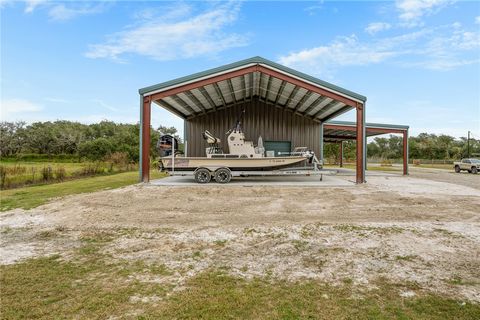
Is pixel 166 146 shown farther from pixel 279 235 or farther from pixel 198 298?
pixel 198 298

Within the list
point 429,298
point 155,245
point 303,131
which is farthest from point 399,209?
point 303,131

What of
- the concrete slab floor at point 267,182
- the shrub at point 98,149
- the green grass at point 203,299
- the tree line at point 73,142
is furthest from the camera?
the tree line at point 73,142

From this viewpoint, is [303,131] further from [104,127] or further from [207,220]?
[104,127]

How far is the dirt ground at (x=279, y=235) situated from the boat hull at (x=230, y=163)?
11.7ft

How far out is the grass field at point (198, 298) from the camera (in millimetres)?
2479

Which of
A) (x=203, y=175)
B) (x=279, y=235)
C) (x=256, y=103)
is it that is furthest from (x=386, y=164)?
(x=279, y=235)

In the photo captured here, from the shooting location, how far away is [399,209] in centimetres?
713

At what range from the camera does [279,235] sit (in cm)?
490

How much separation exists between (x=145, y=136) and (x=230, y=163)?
3.77 meters

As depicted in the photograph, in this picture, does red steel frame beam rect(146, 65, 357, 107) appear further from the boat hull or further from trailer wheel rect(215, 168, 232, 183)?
trailer wheel rect(215, 168, 232, 183)

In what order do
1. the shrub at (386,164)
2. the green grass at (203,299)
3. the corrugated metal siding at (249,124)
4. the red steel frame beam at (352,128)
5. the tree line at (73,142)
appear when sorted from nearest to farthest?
1. the green grass at (203,299)
2. the corrugated metal siding at (249,124)
3. the red steel frame beam at (352,128)
4. the shrub at (386,164)
5. the tree line at (73,142)

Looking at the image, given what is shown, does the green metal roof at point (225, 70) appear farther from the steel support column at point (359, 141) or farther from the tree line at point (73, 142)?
the tree line at point (73, 142)

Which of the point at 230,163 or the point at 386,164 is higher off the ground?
the point at 230,163

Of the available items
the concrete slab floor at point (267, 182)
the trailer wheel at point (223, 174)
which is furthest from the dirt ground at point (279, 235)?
the trailer wheel at point (223, 174)
